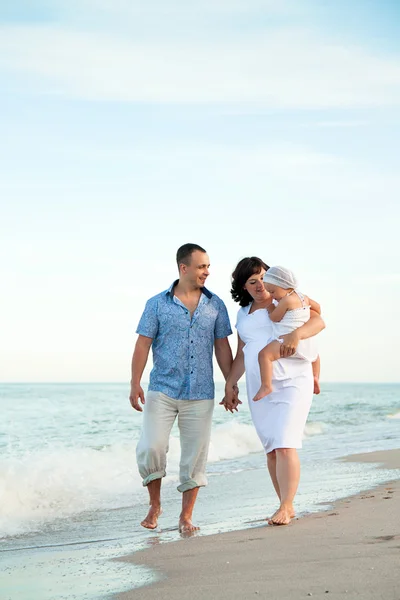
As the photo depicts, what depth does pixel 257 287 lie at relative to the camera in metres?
5.48

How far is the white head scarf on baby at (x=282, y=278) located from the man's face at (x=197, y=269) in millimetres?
650

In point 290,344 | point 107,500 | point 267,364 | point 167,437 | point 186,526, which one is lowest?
point 107,500

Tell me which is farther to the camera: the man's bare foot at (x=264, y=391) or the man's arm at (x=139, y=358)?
the man's arm at (x=139, y=358)

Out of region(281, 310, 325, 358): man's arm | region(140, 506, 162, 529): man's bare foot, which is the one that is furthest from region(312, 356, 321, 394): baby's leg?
→ region(140, 506, 162, 529): man's bare foot

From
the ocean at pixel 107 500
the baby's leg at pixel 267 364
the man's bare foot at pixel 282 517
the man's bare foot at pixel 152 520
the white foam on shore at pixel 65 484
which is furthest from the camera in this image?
the white foam on shore at pixel 65 484

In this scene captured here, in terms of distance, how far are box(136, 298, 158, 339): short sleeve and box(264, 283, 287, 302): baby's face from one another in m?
0.94

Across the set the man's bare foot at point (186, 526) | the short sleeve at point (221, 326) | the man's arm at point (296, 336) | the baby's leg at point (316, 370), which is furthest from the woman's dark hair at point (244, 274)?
the man's bare foot at point (186, 526)

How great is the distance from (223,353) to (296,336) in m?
0.87

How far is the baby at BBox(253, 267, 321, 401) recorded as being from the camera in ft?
16.9

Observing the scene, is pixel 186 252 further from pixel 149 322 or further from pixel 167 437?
pixel 167 437

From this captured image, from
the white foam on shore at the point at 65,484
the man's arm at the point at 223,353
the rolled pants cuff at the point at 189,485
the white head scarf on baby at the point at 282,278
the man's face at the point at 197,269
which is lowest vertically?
the white foam on shore at the point at 65,484

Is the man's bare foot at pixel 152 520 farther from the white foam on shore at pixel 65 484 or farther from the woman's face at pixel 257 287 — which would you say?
the woman's face at pixel 257 287

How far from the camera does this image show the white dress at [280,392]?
521 cm

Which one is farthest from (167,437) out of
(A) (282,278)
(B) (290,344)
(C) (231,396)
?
(A) (282,278)
